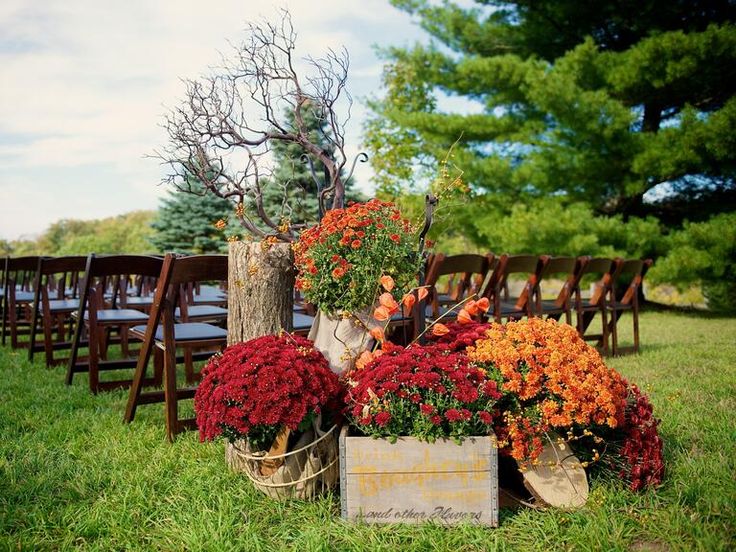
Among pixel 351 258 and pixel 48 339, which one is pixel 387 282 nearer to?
pixel 351 258

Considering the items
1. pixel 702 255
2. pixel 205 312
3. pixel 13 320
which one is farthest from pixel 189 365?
pixel 702 255

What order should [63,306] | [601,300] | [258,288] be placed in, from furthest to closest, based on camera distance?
[601,300]
[63,306]
[258,288]

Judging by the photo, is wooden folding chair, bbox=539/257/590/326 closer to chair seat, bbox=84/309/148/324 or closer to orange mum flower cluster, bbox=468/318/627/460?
orange mum flower cluster, bbox=468/318/627/460

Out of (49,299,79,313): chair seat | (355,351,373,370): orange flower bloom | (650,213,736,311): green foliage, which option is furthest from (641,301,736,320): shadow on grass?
(355,351,373,370): orange flower bloom

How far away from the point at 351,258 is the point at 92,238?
59.9ft

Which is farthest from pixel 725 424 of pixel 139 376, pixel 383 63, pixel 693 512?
pixel 383 63

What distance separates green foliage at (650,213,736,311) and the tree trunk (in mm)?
8178

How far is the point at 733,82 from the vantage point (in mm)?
10672

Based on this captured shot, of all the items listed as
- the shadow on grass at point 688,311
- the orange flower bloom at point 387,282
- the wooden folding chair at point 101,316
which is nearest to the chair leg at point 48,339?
the wooden folding chair at point 101,316

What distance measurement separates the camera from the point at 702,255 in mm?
9469

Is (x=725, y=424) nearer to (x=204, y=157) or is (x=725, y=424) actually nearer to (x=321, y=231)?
(x=321, y=231)

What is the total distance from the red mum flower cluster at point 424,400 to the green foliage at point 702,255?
27.3 feet

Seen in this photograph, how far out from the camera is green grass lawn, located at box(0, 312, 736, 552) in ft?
6.84

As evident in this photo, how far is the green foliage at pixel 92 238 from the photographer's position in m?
18.6
